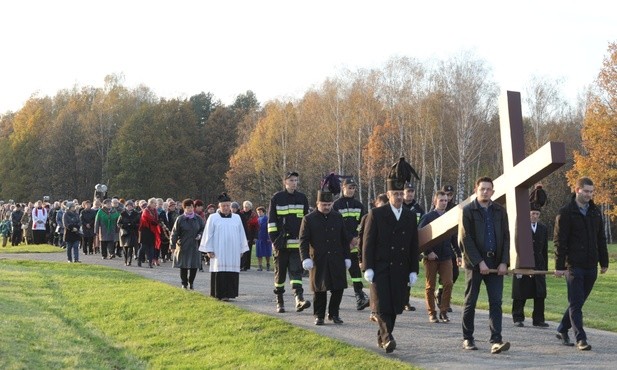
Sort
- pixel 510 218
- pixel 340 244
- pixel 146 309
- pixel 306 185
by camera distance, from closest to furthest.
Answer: pixel 510 218 → pixel 340 244 → pixel 146 309 → pixel 306 185

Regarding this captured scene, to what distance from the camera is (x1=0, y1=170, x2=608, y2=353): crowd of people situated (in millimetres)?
11875

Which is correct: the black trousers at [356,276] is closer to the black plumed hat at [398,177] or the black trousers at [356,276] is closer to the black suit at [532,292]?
the black suit at [532,292]

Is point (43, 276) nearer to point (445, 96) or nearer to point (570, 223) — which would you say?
point (570, 223)

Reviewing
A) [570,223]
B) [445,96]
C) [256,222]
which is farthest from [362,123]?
[570,223]

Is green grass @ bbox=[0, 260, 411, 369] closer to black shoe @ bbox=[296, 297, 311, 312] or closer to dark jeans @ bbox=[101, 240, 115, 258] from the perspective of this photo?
black shoe @ bbox=[296, 297, 311, 312]

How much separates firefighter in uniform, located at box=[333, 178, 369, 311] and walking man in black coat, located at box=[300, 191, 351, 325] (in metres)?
1.61

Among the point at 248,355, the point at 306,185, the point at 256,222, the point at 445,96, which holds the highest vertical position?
the point at 445,96

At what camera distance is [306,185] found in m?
77.9

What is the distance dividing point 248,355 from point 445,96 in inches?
2325

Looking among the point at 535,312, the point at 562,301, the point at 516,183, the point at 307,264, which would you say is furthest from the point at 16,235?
the point at 516,183

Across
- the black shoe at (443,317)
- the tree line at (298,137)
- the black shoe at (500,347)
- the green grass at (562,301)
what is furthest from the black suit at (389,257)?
the tree line at (298,137)

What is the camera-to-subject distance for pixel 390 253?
12227mm

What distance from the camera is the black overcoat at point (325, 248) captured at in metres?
14.4

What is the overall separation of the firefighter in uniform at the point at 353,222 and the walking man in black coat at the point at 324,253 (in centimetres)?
161
